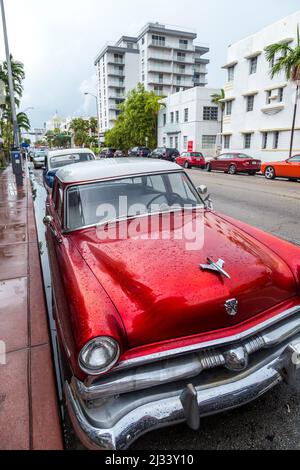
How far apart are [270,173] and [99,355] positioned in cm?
1800

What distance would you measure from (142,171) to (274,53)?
23.1m

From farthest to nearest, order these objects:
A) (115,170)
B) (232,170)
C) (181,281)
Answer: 1. (232,170)
2. (115,170)
3. (181,281)

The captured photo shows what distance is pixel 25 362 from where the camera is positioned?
2.79m

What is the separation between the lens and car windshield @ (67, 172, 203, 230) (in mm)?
3094

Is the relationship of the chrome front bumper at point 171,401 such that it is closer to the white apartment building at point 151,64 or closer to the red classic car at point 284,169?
the red classic car at point 284,169

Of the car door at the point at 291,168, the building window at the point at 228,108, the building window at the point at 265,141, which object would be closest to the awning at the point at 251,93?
the building window at the point at 228,108

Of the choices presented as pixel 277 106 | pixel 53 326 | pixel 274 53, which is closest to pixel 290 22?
pixel 274 53

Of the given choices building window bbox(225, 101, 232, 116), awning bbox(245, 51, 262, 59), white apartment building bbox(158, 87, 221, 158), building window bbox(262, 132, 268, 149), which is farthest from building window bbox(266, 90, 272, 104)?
white apartment building bbox(158, 87, 221, 158)

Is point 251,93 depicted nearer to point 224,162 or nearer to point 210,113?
point 224,162

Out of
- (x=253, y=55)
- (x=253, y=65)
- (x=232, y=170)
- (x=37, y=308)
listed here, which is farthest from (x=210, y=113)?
(x=37, y=308)

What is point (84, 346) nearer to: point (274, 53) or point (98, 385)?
point (98, 385)

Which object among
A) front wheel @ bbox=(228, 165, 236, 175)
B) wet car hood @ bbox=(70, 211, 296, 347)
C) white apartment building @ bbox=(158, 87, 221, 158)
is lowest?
front wheel @ bbox=(228, 165, 236, 175)

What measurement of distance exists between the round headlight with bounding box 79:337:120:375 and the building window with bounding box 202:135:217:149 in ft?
120

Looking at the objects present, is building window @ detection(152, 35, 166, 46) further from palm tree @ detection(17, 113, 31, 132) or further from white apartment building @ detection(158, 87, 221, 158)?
white apartment building @ detection(158, 87, 221, 158)
